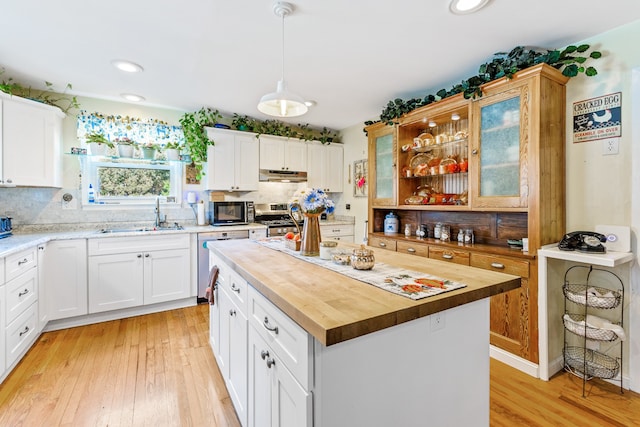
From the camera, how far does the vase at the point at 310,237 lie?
1851 millimetres

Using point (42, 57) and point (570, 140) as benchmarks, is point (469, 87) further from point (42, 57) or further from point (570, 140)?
point (42, 57)

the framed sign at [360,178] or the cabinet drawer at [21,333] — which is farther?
the framed sign at [360,178]

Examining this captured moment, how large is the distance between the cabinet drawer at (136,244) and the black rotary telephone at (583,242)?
138 inches

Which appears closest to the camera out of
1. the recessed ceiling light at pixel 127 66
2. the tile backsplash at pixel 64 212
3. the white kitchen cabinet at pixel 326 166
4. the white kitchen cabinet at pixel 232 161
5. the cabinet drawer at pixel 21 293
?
the cabinet drawer at pixel 21 293

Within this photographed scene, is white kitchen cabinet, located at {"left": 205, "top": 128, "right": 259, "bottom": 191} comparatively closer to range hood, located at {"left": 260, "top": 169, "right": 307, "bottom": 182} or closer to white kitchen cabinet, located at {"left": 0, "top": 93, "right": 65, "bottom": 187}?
range hood, located at {"left": 260, "top": 169, "right": 307, "bottom": 182}

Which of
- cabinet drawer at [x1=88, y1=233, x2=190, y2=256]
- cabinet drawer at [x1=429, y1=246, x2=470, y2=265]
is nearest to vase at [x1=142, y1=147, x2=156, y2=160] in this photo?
cabinet drawer at [x1=88, y1=233, x2=190, y2=256]

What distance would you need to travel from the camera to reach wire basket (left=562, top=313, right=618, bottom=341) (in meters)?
1.90

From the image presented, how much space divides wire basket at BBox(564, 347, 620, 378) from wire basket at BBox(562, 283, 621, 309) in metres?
0.33

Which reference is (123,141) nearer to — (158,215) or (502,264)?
(158,215)

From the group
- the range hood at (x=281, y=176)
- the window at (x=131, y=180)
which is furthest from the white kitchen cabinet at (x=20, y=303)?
the range hood at (x=281, y=176)

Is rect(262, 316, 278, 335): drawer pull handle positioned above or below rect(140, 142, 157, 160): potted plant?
below

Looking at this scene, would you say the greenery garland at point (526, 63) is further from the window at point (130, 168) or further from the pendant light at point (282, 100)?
the window at point (130, 168)

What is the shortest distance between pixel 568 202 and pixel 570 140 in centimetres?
46

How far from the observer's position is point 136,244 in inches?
125
